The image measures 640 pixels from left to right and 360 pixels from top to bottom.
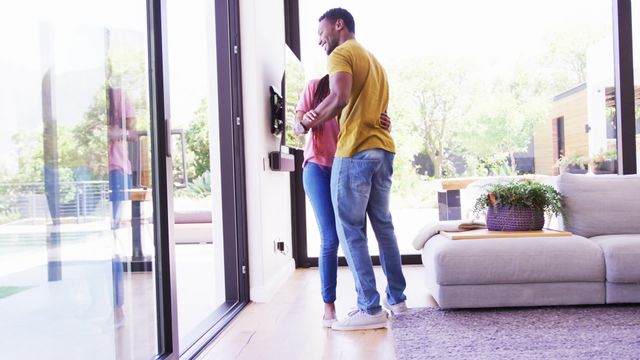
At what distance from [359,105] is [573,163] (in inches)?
113

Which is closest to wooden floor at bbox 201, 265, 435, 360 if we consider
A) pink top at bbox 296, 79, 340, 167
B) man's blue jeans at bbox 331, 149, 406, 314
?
man's blue jeans at bbox 331, 149, 406, 314

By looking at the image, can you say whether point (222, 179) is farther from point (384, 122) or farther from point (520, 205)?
point (520, 205)

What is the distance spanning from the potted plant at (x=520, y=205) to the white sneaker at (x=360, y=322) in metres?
1.02

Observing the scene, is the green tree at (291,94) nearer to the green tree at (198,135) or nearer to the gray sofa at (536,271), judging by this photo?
the gray sofa at (536,271)

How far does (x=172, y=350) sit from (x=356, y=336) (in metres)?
0.93

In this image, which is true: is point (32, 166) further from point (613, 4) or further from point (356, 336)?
point (613, 4)

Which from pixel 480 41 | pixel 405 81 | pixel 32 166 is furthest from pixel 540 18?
pixel 32 166

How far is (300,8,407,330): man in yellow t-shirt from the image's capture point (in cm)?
269

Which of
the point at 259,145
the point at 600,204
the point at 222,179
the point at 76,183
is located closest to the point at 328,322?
the point at 222,179

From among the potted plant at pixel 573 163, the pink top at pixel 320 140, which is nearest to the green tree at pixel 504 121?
the potted plant at pixel 573 163

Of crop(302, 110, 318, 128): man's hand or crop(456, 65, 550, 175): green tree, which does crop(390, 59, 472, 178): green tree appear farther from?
crop(302, 110, 318, 128): man's hand

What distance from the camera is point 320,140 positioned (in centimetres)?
292

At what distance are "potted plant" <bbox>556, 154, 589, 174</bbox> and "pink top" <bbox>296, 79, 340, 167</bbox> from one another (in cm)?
259

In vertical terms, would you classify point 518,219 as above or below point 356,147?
below
